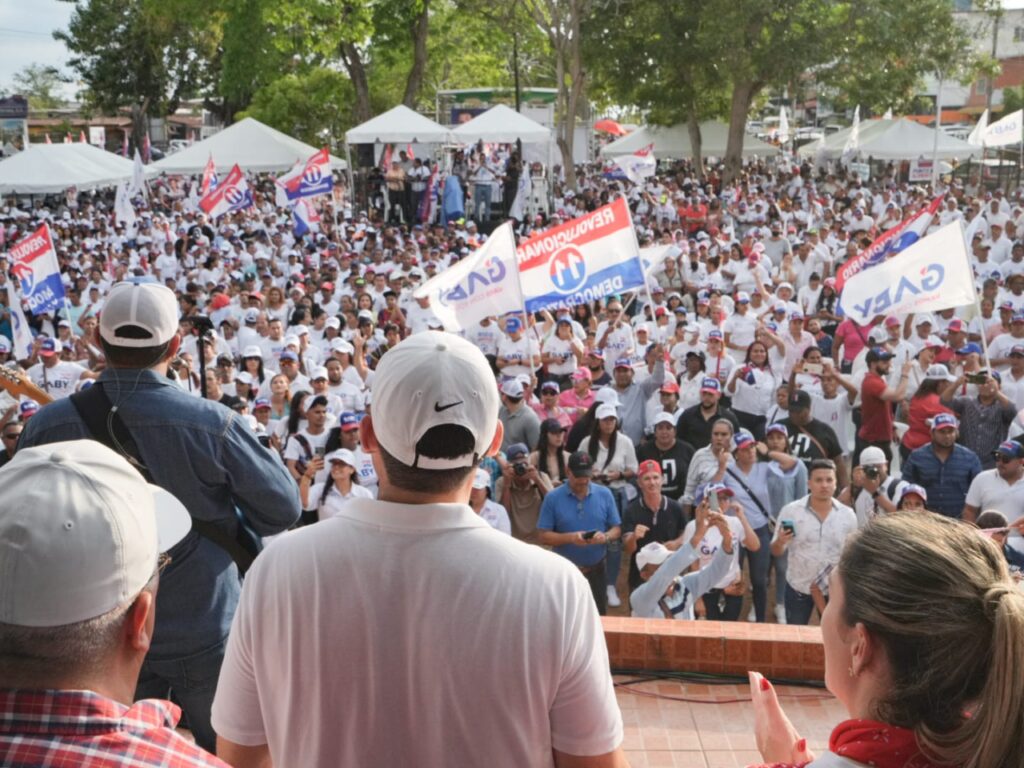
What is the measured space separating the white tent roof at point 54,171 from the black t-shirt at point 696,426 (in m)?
19.3

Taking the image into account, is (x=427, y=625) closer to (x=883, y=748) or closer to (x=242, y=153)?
(x=883, y=748)

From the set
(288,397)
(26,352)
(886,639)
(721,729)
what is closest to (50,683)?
(886,639)

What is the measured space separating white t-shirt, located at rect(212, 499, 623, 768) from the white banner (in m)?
26.8

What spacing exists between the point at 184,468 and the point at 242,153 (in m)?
25.3

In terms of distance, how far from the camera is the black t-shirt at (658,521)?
7852 millimetres

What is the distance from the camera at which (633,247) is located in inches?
442

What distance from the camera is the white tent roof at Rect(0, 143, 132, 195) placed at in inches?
974

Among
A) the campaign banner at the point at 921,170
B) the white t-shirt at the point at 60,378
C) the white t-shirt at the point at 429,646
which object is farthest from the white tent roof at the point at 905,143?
the white t-shirt at the point at 429,646

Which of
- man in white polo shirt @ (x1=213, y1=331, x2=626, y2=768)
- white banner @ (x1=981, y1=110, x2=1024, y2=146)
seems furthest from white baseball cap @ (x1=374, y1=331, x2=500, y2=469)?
white banner @ (x1=981, y1=110, x2=1024, y2=146)

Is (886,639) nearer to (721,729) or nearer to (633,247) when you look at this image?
(721,729)

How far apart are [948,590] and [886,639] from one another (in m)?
0.13

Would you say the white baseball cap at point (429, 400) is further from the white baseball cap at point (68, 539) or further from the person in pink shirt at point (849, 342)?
the person in pink shirt at point (849, 342)

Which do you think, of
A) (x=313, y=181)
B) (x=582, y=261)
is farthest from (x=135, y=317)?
(x=313, y=181)

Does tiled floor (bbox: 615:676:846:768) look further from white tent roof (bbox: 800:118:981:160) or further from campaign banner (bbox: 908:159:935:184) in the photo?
campaign banner (bbox: 908:159:935:184)
